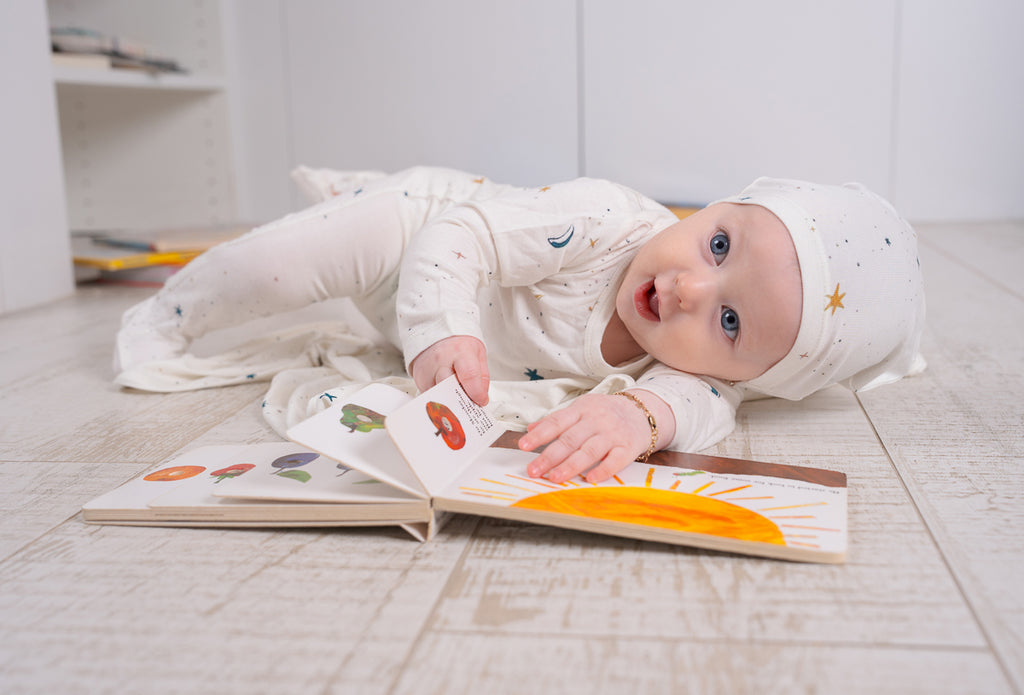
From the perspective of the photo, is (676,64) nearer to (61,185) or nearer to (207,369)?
(61,185)

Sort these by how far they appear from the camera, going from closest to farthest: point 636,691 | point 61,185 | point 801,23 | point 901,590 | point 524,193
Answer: point 636,691, point 901,590, point 524,193, point 61,185, point 801,23

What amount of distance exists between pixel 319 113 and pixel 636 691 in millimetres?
2396

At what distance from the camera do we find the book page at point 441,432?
25.6 inches

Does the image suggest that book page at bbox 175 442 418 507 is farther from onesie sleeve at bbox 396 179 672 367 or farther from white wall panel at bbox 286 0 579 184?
white wall panel at bbox 286 0 579 184

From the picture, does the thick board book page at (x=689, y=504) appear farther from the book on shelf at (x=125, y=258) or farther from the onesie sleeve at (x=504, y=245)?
the book on shelf at (x=125, y=258)

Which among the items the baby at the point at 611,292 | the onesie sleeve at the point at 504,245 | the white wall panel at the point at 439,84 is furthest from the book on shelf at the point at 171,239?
the onesie sleeve at the point at 504,245

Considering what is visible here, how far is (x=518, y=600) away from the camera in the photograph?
563 mm

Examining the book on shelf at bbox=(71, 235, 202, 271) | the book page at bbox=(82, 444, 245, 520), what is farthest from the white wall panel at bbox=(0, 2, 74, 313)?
the book page at bbox=(82, 444, 245, 520)

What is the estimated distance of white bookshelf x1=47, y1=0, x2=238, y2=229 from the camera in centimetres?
239

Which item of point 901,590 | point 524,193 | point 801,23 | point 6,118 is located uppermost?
point 801,23

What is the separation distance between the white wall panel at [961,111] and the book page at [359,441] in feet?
7.14

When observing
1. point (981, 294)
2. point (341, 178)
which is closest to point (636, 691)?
point (341, 178)

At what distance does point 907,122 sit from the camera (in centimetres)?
242

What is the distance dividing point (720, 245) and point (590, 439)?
0.25 meters
